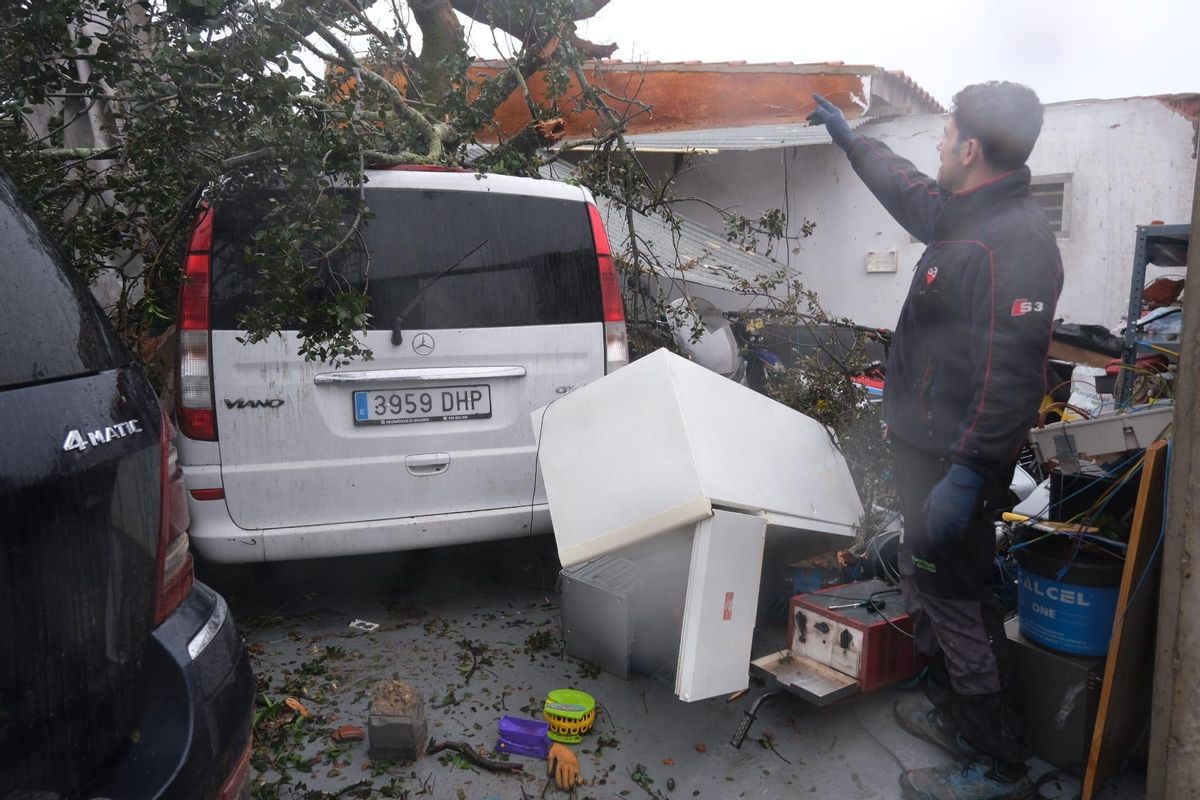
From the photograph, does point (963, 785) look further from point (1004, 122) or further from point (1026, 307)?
point (1004, 122)

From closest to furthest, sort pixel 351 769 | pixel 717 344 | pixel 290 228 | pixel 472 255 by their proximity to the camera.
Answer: pixel 351 769 < pixel 290 228 < pixel 472 255 < pixel 717 344

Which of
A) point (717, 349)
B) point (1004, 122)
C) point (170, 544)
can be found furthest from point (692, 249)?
point (170, 544)

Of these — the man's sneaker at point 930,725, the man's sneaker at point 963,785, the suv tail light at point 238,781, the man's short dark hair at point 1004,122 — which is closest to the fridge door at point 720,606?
the man's sneaker at point 963,785

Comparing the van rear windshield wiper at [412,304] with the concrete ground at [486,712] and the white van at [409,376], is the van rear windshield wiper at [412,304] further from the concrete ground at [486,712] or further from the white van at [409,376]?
the concrete ground at [486,712]

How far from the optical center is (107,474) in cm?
147

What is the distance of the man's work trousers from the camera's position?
2494 mm

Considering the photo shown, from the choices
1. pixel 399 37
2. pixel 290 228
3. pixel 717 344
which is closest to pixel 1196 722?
pixel 290 228

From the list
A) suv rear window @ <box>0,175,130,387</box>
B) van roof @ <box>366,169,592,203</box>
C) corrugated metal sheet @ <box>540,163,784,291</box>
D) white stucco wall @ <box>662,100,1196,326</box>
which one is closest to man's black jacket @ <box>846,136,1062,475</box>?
van roof @ <box>366,169,592,203</box>

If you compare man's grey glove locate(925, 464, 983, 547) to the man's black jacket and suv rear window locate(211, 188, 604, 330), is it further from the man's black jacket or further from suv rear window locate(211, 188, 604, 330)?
suv rear window locate(211, 188, 604, 330)

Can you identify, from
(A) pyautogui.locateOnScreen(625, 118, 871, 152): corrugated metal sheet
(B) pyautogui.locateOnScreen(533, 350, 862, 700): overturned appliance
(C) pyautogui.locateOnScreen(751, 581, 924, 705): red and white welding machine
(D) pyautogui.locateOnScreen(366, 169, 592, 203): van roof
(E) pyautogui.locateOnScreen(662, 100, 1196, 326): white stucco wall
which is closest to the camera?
(B) pyautogui.locateOnScreen(533, 350, 862, 700): overturned appliance

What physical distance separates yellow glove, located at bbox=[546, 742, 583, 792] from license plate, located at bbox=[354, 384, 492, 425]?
139 cm

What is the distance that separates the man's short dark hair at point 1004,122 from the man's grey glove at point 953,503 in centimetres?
99

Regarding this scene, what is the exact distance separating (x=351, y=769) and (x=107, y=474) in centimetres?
159

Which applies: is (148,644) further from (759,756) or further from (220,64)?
(220,64)
